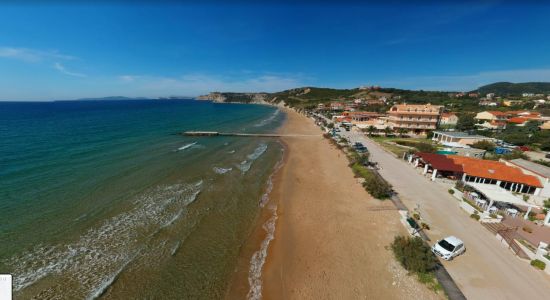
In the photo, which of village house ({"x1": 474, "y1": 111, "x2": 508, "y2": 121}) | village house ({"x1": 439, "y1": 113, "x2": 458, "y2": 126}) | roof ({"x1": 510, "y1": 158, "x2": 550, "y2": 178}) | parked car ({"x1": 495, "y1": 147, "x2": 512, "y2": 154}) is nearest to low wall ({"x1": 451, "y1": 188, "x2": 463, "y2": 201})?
roof ({"x1": 510, "y1": 158, "x2": 550, "y2": 178})

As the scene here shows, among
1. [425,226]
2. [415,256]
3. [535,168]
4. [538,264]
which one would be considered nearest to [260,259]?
[415,256]

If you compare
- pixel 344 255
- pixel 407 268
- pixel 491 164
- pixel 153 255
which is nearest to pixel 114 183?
pixel 153 255

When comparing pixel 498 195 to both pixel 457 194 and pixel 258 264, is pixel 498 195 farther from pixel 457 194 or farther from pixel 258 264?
pixel 258 264

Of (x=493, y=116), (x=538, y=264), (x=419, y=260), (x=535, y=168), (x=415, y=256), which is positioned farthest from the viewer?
(x=493, y=116)

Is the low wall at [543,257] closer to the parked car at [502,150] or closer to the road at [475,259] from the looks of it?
the road at [475,259]

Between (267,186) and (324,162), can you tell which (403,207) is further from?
(324,162)

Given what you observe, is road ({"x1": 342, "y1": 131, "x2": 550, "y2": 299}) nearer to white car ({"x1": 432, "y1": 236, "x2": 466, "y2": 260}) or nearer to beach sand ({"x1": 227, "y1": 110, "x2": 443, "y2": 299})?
white car ({"x1": 432, "y1": 236, "x2": 466, "y2": 260})
